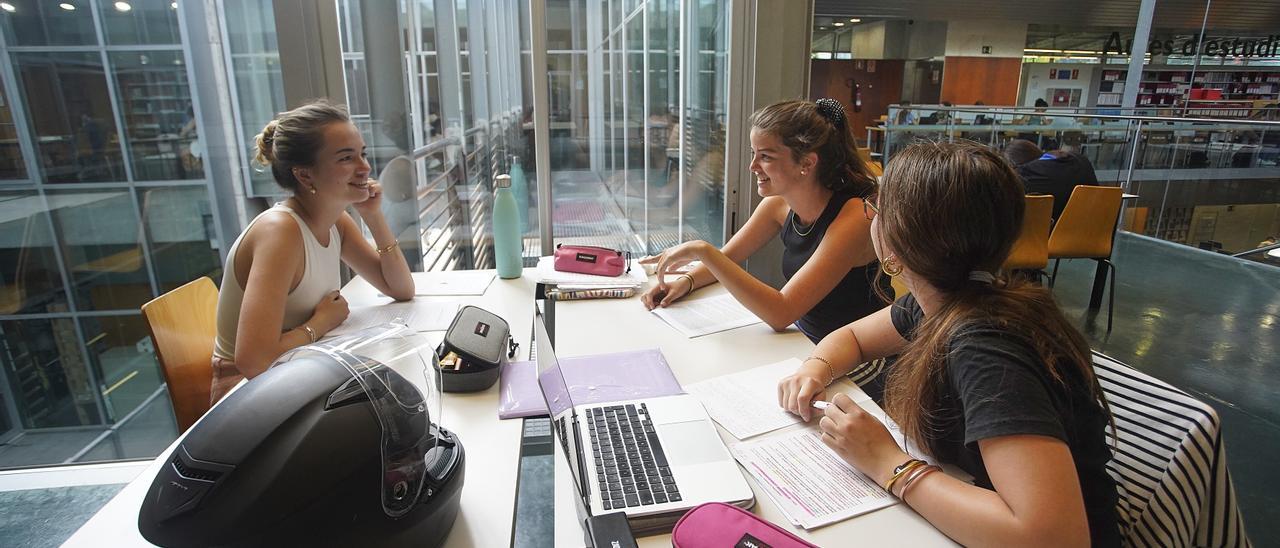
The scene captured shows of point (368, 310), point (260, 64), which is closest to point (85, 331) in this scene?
point (260, 64)

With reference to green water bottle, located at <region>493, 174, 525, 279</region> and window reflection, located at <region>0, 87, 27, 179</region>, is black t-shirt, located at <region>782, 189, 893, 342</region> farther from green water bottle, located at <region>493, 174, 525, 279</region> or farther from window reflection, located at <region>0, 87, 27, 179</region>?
window reflection, located at <region>0, 87, 27, 179</region>

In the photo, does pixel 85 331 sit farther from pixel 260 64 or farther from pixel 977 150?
pixel 977 150

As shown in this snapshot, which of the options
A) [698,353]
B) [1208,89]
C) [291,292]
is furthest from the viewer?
[1208,89]

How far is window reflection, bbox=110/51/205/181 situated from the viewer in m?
2.55

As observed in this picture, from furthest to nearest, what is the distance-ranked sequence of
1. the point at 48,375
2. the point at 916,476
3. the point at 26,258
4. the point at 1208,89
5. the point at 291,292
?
the point at 1208,89, the point at 48,375, the point at 26,258, the point at 291,292, the point at 916,476

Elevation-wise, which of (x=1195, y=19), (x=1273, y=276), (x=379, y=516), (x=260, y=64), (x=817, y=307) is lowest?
(x=1273, y=276)

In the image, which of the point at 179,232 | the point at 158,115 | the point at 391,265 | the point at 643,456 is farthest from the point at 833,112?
the point at 179,232

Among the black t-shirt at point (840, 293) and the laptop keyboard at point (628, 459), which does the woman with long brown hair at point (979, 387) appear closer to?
the laptop keyboard at point (628, 459)

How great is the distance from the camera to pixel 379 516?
0.72m

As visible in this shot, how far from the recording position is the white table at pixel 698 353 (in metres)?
0.83

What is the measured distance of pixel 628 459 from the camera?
37.8 inches

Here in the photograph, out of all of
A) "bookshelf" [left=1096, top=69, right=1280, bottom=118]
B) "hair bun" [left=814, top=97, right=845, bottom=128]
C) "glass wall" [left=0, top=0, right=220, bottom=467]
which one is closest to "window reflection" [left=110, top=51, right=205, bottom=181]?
"glass wall" [left=0, top=0, right=220, bottom=467]

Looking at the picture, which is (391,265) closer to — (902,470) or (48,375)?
(902,470)

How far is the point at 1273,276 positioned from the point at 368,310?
19.9 ft
